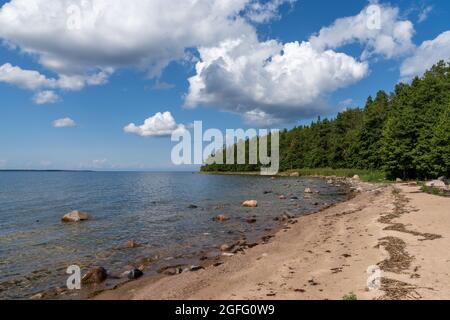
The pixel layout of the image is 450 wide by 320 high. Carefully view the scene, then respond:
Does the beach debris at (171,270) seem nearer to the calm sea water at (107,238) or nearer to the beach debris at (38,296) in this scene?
the calm sea water at (107,238)

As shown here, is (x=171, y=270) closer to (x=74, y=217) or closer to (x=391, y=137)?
(x=74, y=217)

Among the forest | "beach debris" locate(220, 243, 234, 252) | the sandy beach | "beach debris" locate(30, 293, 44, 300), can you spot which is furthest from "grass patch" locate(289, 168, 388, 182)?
"beach debris" locate(30, 293, 44, 300)

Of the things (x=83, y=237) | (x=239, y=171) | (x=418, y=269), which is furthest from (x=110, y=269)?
(x=239, y=171)

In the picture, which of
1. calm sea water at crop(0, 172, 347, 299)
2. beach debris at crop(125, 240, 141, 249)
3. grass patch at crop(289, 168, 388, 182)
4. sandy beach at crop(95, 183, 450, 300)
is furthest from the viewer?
grass patch at crop(289, 168, 388, 182)

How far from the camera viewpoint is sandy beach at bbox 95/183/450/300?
10883 millimetres

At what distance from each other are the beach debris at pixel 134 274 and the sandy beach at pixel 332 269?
2.63 feet

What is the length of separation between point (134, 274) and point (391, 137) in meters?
60.3

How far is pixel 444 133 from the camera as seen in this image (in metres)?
41.2

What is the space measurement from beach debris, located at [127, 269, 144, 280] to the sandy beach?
80 cm

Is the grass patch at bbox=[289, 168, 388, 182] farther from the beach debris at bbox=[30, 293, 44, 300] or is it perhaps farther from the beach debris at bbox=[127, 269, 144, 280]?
the beach debris at bbox=[30, 293, 44, 300]

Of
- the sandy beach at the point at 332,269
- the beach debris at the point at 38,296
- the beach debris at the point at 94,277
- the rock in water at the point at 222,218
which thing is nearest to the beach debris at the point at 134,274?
the sandy beach at the point at 332,269
